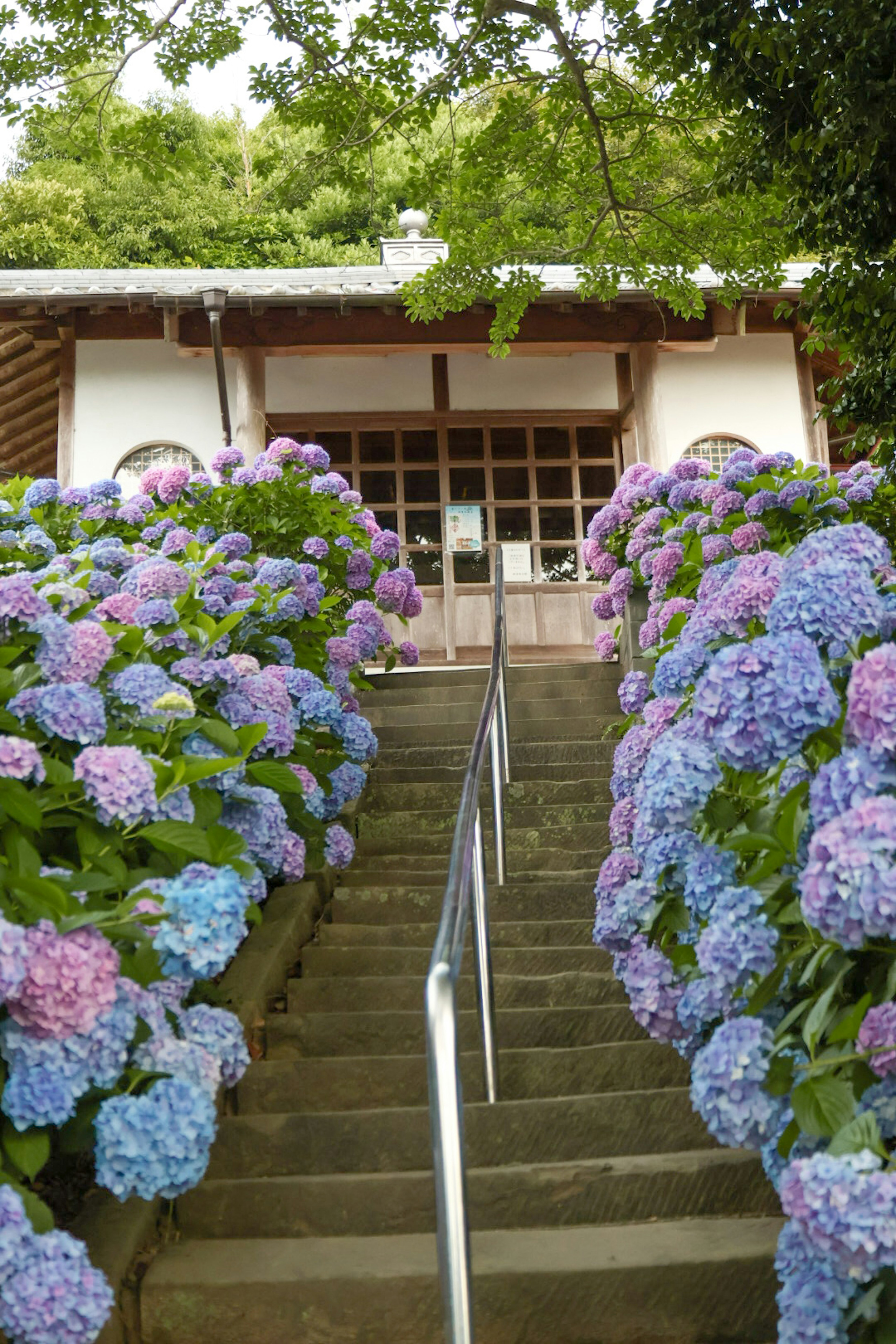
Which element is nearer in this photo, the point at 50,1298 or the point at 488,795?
the point at 50,1298

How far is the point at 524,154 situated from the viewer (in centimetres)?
536

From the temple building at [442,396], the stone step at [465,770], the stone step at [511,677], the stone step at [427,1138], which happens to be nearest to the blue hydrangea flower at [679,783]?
the stone step at [427,1138]

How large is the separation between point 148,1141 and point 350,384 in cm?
807

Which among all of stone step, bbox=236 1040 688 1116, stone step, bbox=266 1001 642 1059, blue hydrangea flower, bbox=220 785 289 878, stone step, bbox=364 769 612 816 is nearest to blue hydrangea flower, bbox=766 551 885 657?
blue hydrangea flower, bbox=220 785 289 878

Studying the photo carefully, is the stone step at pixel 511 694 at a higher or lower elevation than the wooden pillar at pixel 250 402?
lower

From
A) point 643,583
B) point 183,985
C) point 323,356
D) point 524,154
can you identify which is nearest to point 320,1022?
point 183,985

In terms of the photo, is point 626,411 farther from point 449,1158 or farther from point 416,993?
point 449,1158

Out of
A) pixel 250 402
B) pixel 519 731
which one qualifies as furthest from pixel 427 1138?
pixel 250 402

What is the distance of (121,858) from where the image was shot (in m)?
2.29

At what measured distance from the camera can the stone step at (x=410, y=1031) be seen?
137 inches

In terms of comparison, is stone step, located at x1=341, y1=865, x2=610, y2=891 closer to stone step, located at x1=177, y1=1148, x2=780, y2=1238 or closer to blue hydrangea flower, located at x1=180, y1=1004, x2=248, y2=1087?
stone step, located at x1=177, y1=1148, x2=780, y2=1238

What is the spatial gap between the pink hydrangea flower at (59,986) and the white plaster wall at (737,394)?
772 centimetres

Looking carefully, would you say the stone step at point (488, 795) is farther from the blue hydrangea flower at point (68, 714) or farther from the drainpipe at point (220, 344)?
the drainpipe at point (220, 344)

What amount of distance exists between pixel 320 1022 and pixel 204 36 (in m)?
4.05
